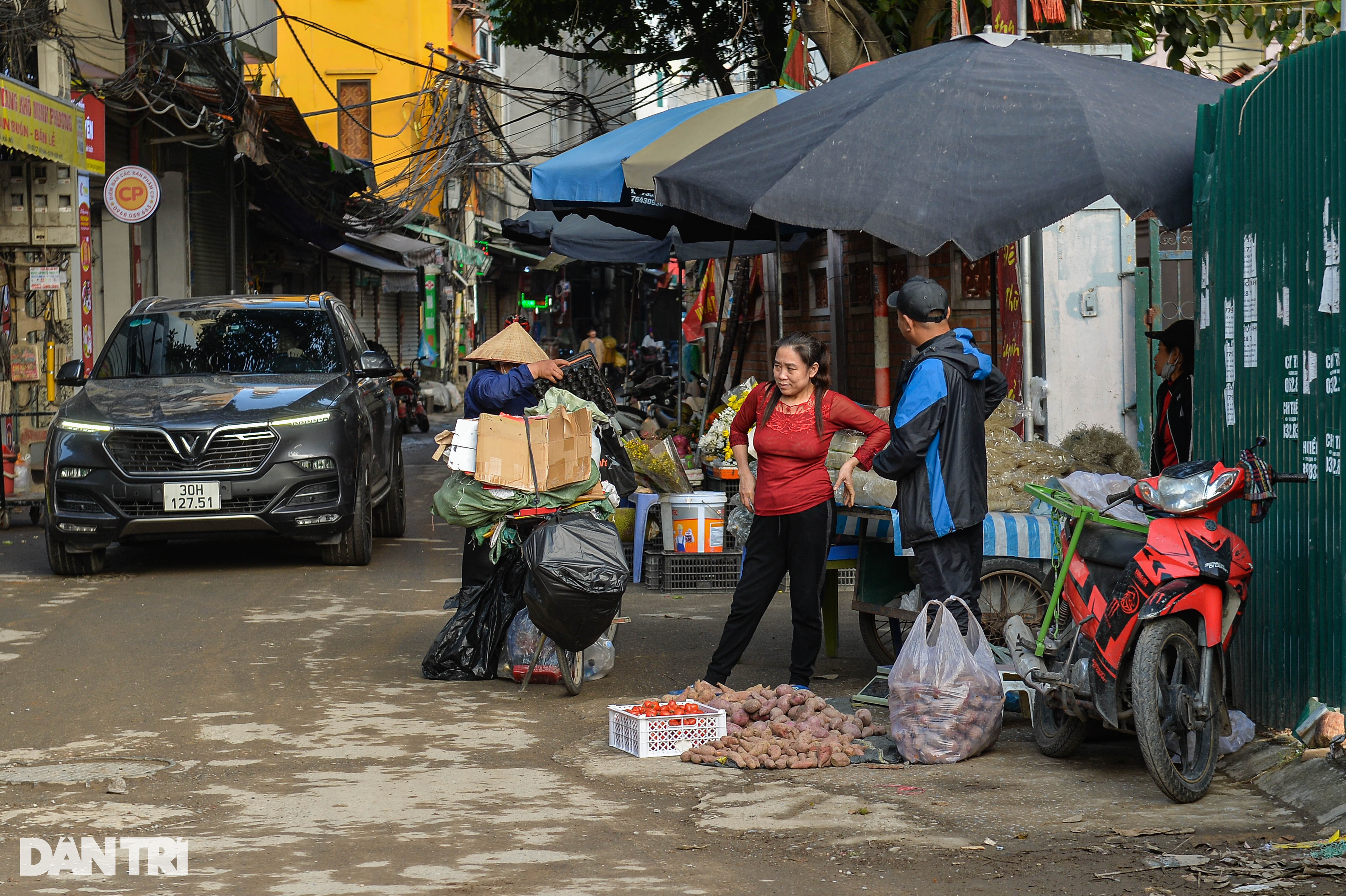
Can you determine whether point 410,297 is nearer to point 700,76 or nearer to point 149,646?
point 700,76

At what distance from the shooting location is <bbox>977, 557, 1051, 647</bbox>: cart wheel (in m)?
→ 7.28

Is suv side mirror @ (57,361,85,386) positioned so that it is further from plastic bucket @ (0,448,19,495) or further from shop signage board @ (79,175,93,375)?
shop signage board @ (79,175,93,375)

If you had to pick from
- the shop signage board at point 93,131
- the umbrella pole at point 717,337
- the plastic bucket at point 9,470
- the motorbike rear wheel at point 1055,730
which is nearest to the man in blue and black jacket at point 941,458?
the motorbike rear wheel at point 1055,730

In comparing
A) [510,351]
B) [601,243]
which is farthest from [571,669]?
[601,243]

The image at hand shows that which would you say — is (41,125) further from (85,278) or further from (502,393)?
(502,393)

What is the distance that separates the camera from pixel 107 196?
1717 centimetres

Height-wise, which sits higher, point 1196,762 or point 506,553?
point 506,553

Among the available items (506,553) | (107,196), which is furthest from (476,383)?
(107,196)

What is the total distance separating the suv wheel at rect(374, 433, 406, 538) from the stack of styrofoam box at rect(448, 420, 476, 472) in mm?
5777

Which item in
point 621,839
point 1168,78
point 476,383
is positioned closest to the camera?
point 621,839

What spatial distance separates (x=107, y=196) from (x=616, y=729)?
43.6 feet

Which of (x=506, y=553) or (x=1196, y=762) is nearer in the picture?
(x=1196, y=762)

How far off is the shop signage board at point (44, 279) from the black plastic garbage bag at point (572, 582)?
985cm

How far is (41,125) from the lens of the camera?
46.9 ft
